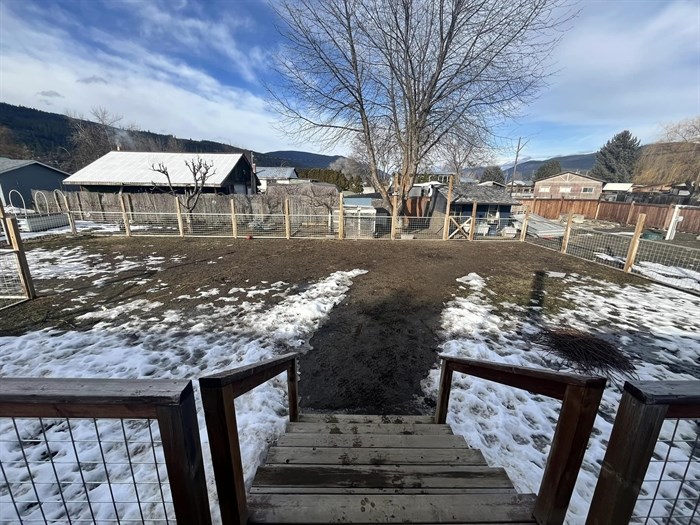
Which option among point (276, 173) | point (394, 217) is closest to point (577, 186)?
point (394, 217)

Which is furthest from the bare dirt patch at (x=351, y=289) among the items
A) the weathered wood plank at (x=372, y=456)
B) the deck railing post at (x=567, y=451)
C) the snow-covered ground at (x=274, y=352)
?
the deck railing post at (x=567, y=451)

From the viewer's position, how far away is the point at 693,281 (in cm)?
771

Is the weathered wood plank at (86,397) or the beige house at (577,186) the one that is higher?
the beige house at (577,186)

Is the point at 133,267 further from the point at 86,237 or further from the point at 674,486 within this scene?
the point at 674,486

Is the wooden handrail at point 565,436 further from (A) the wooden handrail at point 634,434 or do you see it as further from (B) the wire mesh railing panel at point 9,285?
(B) the wire mesh railing panel at point 9,285

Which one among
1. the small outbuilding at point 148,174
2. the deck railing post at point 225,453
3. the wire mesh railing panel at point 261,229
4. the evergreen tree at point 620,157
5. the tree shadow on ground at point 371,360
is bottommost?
the tree shadow on ground at point 371,360

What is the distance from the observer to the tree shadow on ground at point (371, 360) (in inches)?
132

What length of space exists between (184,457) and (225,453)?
212mm

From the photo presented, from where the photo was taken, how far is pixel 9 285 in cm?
616

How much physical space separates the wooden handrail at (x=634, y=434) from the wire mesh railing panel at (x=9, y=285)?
8.22 metres

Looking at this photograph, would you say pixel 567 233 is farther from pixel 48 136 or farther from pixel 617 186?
pixel 48 136

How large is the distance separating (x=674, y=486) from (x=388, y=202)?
514 inches

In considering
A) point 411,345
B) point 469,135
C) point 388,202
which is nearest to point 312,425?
point 411,345

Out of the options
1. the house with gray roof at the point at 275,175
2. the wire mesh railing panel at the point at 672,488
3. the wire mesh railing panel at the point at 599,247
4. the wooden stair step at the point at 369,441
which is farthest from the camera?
the house with gray roof at the point at 275,175
